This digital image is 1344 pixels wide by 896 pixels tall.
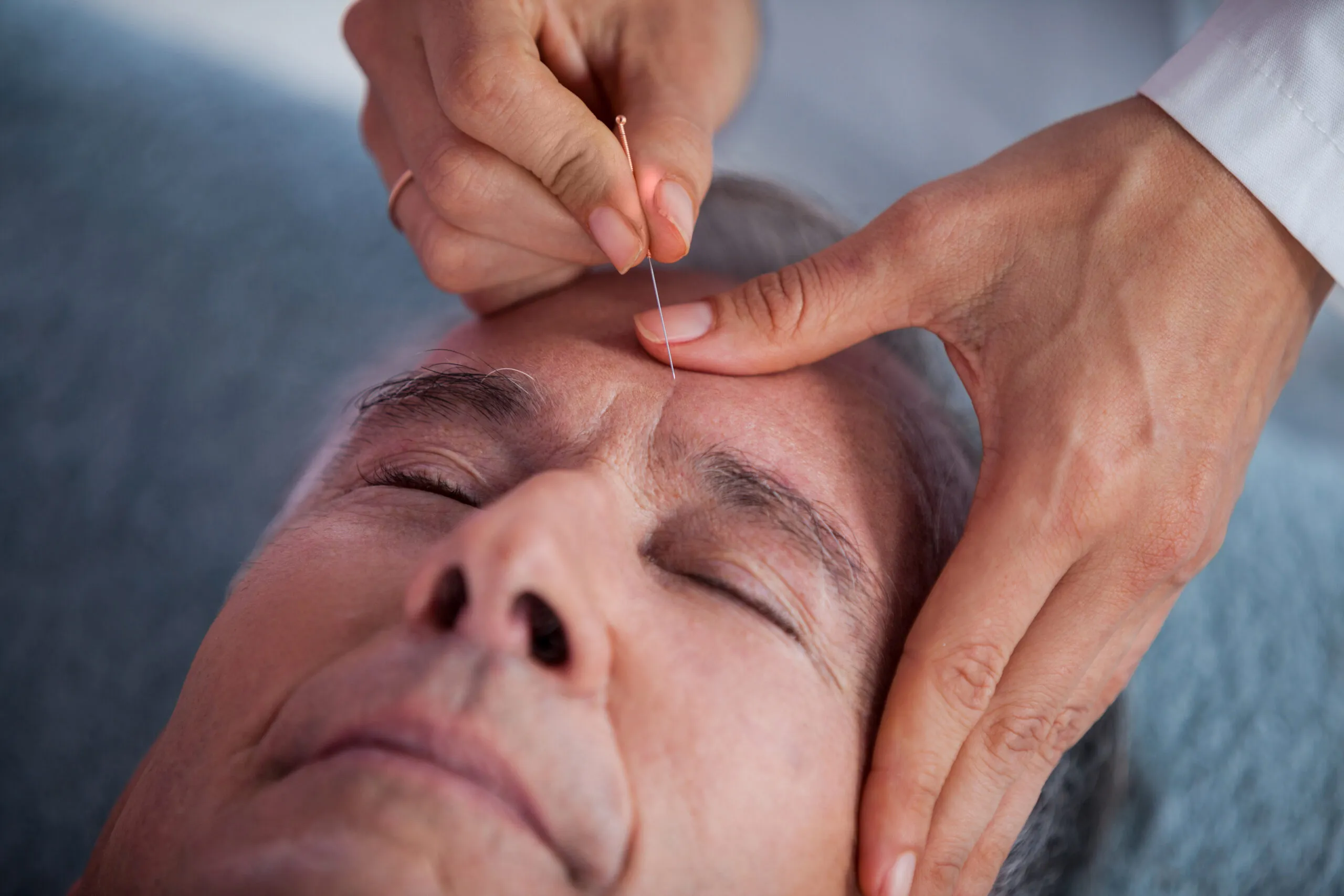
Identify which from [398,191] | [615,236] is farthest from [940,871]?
[398,191]

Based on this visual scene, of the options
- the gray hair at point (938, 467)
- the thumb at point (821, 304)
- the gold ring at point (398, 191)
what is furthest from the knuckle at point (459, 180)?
the gray hair at point (938, 467)

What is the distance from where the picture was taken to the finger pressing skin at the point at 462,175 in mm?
1214

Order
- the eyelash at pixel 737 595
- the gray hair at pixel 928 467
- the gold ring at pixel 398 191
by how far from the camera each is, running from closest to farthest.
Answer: the eyelash at pixel 737 595, the gray hair at pixel 928 467, the gold ring at pixel 398 191

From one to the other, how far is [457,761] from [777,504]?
1.44 ft

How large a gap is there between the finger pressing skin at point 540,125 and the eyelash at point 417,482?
1.08 feet

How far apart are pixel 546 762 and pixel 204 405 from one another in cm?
153

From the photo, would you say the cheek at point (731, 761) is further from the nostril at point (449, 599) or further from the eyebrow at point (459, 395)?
the eyebrow at point (459, 395)

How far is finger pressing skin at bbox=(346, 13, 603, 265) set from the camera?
A: 1214mm

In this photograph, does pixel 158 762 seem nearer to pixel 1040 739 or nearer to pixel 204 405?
pixel 1040 739

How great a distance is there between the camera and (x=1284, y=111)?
1.23 m

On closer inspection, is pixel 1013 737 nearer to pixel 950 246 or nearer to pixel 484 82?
pixel 950 246

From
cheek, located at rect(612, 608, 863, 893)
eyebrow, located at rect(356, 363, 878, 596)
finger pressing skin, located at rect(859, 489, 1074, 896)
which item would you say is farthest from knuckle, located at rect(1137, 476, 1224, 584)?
cheek, located at rect(612, 608, 863, 893)

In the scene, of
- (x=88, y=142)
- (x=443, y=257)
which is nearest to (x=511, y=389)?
(x=443, y=257)

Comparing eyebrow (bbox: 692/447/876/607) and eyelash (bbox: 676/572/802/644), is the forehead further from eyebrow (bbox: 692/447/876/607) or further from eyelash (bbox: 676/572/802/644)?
eyelash (bbox: 676/572/802/644)
